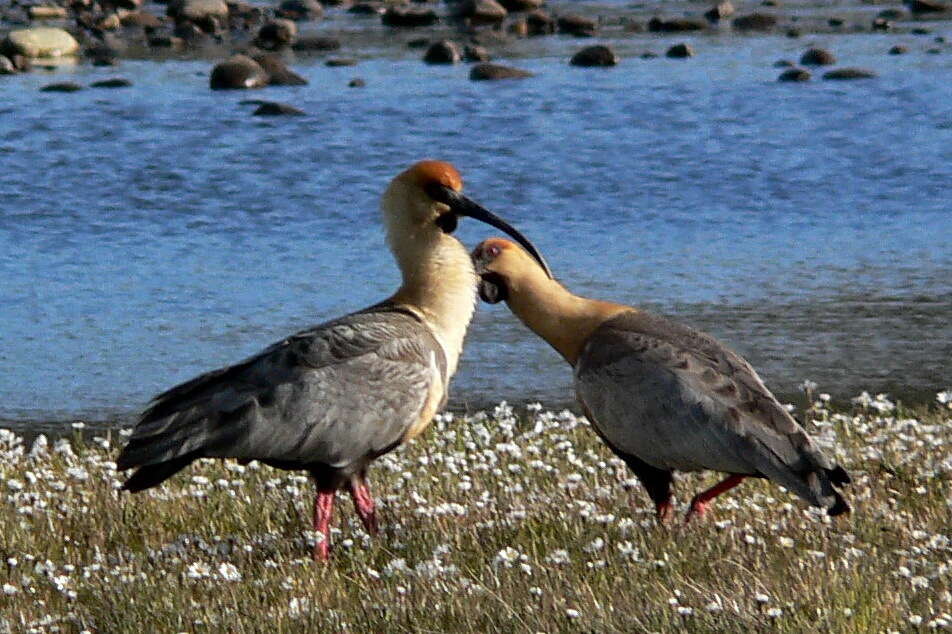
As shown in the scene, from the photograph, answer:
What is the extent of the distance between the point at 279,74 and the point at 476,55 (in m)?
4.05

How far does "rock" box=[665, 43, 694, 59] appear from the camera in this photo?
3184cm

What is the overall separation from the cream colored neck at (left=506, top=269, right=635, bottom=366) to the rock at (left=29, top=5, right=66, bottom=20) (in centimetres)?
3252

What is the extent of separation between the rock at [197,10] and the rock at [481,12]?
17.1ft

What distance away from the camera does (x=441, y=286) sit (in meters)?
8.73

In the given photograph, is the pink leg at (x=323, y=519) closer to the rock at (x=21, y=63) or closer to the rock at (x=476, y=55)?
the rock at (x=476, y=55)

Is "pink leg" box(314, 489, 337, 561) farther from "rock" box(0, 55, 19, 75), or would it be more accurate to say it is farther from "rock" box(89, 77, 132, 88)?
"rock" box(0, 55, 19, 75)

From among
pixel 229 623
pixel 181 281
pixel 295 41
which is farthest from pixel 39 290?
pixel 295 41

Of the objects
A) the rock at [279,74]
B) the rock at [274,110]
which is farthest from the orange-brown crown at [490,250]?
the rock at [279,74]

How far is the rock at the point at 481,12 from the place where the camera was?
3744 centimetres

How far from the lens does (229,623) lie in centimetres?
638

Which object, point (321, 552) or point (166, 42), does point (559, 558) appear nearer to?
point (321, 552)

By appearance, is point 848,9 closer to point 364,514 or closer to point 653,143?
point 653,143

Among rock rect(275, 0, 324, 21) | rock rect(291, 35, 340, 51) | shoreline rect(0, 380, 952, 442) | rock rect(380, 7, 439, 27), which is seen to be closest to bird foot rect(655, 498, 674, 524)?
shoreline rect(0, 380, 952, 442)

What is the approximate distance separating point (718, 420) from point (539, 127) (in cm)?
1730
